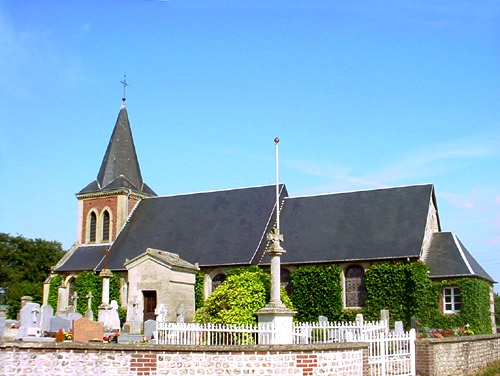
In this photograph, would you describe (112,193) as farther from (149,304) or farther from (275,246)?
(275,246)

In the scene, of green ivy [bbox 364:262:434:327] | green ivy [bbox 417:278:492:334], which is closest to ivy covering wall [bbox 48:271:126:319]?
green ivy [bbox 364:262:434:327]

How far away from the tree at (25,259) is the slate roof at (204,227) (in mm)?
24839

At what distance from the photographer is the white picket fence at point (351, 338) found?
14.1 metres

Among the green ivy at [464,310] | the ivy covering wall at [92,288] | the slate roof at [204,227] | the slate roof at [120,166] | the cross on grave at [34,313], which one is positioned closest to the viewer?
the cross on grave at [34,313]

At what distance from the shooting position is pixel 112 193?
39.0 metres

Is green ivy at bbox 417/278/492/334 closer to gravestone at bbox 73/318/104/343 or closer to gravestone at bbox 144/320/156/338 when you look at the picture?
gravestone at bbox 144/320/156/338

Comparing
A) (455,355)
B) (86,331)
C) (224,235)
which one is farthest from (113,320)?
(455,355)

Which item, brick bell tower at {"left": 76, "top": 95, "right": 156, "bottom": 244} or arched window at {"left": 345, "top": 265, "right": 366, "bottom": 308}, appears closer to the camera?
arched window at {"left": 345, "top": 265, "right": 366, "bottom": 308}

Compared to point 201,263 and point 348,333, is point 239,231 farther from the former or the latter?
point 348,333

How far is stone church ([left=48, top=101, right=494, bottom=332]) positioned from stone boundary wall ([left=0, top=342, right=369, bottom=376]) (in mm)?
15488

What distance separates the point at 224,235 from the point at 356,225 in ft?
23.8

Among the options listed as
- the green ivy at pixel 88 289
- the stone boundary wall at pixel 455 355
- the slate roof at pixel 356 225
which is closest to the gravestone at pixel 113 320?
the green ivy at pixel 88 289

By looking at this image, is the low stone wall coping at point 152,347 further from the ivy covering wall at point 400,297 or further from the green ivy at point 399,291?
the ivy covering wall at point 400,297

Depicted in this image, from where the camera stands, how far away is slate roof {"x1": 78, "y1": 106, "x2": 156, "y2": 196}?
39.9 metres
